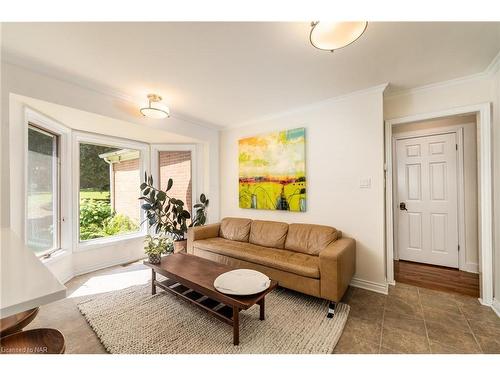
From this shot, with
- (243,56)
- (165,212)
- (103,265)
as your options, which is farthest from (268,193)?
(103,265)

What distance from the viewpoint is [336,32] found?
1.22 meters

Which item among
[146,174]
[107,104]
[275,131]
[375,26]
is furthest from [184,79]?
[146,174]

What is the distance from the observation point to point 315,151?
285 cm

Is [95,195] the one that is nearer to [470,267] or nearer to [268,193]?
[268,193]

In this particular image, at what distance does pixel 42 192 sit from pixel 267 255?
9.54 feet

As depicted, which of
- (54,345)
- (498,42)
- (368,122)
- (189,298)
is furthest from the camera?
(368,122)

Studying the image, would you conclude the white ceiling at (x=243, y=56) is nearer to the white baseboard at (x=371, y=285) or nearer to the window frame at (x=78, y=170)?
the window frame at (x=78, y=170)

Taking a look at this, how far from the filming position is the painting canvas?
294 centimetres

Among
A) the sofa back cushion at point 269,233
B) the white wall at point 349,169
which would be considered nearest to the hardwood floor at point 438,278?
the white wall at point 349,169

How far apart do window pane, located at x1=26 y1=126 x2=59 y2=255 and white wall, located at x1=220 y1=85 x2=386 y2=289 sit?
3147mm

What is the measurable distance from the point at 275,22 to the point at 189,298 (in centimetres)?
247

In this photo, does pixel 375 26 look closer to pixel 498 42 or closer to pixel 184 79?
pixel 498 42

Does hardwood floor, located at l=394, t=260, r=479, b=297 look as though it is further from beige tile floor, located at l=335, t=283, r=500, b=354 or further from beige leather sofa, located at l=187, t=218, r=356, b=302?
beige leather sofa, located at l=187, t=218, r=356, b=302

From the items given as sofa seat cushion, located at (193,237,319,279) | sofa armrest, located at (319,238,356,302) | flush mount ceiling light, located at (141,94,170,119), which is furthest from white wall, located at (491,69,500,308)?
flush mount ceiling light, located at (141,94,170,119)
